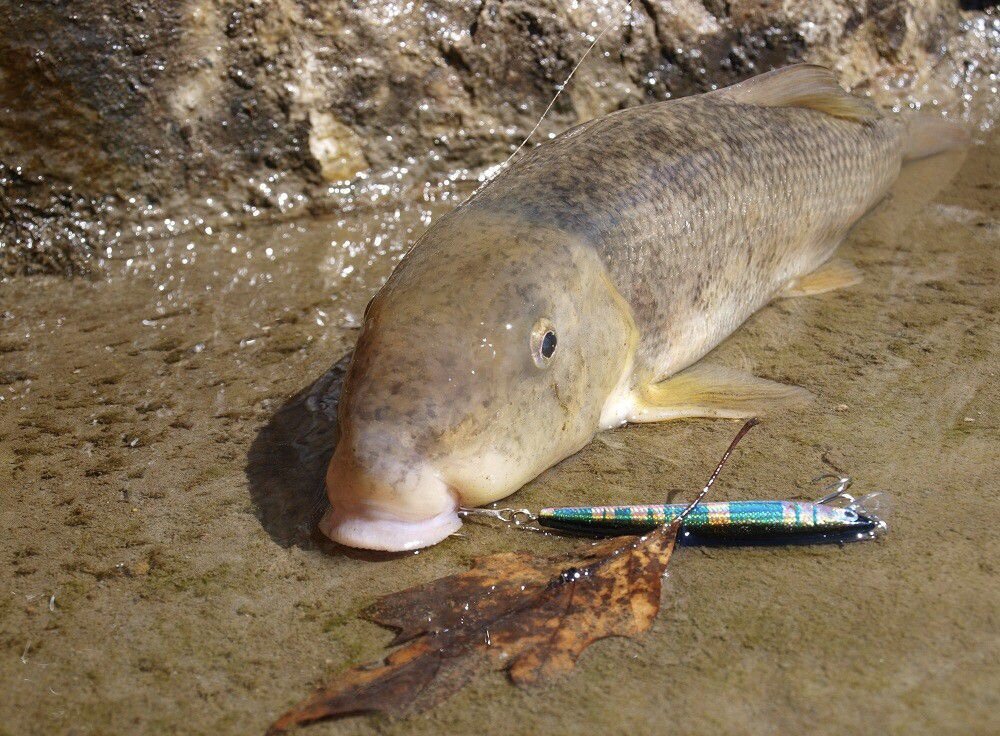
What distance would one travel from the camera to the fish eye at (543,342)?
3318 millimetres

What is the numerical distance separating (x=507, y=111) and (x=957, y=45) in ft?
11.9

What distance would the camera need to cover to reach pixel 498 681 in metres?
2.56

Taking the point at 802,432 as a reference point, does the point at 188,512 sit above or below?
below

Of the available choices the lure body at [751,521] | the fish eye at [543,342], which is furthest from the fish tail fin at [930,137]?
the lure body at [751,521]

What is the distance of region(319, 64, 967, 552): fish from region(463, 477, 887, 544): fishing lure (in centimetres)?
29

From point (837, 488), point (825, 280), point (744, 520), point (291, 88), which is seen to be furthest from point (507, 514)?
point (291, 88)

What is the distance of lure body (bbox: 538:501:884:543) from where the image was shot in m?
2.98

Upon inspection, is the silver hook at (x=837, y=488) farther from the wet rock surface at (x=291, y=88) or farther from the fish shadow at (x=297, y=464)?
the wet rock surface at (x=291, y=88)

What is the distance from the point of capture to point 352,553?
10.3 ft

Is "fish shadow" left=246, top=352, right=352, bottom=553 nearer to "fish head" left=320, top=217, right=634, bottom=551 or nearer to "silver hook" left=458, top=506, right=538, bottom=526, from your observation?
"fish head" left=320, top=217, right=634, bottom=551

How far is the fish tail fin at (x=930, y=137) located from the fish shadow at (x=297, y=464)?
3911mm

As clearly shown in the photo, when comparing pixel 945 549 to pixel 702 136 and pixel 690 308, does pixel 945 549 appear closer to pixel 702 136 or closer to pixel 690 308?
pixel 690 308

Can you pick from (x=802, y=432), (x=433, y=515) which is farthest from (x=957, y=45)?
(x=433, y=515)

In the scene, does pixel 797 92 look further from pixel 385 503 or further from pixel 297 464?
pixel 385 503
